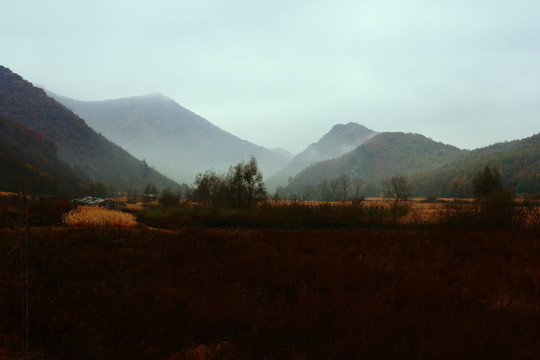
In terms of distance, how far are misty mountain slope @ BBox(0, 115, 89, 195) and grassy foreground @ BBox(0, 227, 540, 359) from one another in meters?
77.3

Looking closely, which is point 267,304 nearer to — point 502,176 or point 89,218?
point 89,218

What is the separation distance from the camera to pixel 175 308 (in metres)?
4.00

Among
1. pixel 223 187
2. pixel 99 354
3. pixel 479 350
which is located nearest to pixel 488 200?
pixel 479 350

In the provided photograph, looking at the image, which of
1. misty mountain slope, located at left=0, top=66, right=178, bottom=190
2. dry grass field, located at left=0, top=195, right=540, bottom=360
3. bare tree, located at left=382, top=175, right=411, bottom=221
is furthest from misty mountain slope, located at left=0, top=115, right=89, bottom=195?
dry grass field, located at left=0, top=195, right=540, bottom=360

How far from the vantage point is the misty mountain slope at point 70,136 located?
14912 centimetres

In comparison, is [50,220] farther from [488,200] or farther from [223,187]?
[488,200]

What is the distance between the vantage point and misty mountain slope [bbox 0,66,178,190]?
5871 inches

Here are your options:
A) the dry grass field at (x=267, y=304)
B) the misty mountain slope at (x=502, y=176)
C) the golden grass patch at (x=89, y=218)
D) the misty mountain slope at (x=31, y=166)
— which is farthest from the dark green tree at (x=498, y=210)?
the misty mountain slope at (x=502, y=176)

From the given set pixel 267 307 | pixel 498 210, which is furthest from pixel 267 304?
pixel 498 210

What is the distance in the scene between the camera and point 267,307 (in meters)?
4.12

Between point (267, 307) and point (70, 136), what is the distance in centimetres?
20114

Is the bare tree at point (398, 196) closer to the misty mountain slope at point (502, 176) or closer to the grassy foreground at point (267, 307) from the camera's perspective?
the grassy foreground at point (267, 307)

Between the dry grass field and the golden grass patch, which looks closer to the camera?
the dry grass field

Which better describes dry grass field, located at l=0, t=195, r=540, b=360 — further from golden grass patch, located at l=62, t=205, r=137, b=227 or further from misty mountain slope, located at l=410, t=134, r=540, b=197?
misty mountain slope, located at l=410, t=134, r=540, b=197
